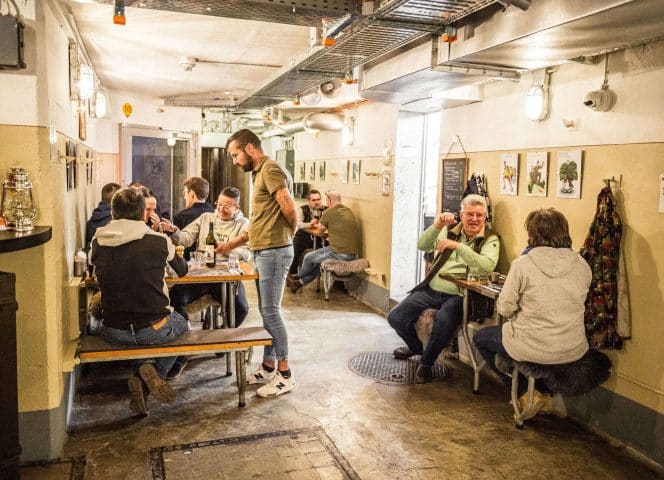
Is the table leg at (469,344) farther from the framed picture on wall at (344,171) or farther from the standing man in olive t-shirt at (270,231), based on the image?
the framed picture on wall at (344,171)

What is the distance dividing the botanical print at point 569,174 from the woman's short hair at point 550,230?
1.75 ft

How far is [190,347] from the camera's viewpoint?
359 cm

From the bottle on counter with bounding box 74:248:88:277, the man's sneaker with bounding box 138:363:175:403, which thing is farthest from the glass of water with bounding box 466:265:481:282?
the bottle on counter with bounding box 74:248:88:277

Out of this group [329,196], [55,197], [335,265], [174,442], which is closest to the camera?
[55,197]

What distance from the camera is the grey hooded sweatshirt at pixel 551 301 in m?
3.39

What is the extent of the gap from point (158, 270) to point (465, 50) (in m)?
2.17

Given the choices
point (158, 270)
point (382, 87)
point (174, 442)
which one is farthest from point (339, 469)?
point (382, 87)

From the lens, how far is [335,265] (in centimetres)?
704

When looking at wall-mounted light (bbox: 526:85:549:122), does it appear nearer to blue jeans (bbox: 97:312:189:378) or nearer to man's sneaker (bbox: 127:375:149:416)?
blue jeans (bbox: 97:312:189:378)

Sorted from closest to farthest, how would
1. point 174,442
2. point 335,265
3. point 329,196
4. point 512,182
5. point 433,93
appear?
1. point 174,442
2. point 512,182
3. point 433,93
4. point 335,265
5. point 329,196

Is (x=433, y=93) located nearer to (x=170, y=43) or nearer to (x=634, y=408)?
(x=170, y=43)

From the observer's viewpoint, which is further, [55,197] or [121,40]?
[121,40]

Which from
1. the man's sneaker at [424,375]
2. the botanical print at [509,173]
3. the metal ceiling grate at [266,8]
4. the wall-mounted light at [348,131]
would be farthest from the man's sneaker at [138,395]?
the wall-mounted light at [348,131]

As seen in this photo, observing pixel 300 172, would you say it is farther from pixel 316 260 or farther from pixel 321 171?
pixel 316 260
